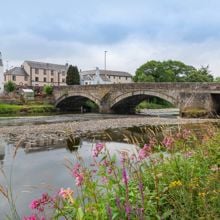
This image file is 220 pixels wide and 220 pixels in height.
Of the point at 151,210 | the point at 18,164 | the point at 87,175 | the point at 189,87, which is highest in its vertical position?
the point at 189,87

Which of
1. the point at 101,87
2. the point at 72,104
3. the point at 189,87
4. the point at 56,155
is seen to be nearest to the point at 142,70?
the point at 72,104

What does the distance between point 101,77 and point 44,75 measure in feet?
59.0

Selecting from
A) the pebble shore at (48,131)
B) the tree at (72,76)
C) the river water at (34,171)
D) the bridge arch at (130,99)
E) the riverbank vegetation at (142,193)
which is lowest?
the river water at (34,171)

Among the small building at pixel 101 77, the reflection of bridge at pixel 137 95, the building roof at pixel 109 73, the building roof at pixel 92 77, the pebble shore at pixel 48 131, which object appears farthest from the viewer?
the building roof at pixel 109 73

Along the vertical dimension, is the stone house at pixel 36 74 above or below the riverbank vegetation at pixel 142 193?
above

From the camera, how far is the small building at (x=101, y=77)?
98.6m

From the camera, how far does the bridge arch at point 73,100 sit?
48.5m

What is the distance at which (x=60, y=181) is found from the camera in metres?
8.64

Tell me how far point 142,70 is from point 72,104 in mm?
30053

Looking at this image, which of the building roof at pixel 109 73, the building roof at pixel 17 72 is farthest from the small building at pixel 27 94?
the building roof at pixel 109 73

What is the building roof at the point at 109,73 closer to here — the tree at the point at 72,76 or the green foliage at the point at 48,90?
the tree at the point at 72,76

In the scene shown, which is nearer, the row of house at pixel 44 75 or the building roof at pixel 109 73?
the row of house at pixel 44 75

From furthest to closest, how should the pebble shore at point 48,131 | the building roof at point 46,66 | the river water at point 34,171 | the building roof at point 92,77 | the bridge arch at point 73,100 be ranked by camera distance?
the building roof at point 92,77, the building roof at point 46,66, the bridge arch at point 73,100, the pebble shore at point 48,131, the river water at point 34,171

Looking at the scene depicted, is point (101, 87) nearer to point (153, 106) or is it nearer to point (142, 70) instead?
point (153, 106)
